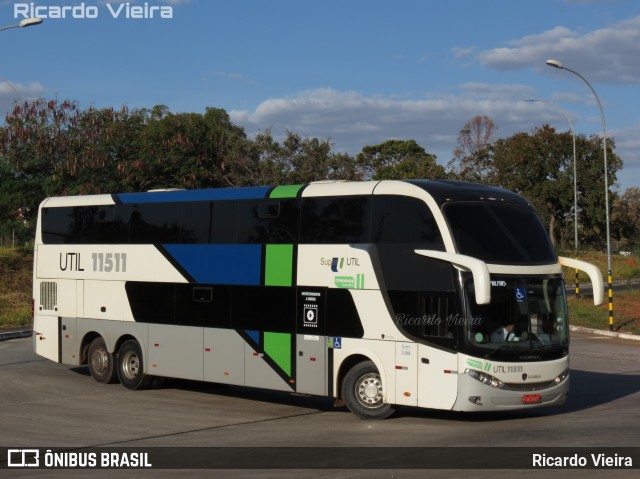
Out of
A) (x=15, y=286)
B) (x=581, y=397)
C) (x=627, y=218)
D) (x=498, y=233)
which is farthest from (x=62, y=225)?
(x=627, y=218)

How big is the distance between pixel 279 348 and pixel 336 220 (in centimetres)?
242

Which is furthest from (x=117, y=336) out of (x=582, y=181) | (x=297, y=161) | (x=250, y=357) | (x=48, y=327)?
(x=582, y=181)

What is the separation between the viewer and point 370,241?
14.8 m

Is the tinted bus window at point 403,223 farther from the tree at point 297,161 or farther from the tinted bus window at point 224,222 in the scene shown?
the tree at point 297,161

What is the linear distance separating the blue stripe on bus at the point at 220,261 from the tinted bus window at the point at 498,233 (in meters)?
3.87

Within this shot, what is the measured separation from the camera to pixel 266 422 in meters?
14.9

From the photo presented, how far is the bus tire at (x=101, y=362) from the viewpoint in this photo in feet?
63.7

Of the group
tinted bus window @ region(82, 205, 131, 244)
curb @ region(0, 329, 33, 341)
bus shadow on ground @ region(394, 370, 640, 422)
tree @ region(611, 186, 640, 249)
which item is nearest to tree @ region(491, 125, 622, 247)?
tree @ region(611, 186, 640, 249)

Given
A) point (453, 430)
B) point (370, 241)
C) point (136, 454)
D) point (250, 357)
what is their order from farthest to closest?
point (250, 357) < point (370, 241) < point (453, 430) < point (136, 454)

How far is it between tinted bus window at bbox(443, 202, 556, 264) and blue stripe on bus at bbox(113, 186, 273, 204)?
393 centimetres

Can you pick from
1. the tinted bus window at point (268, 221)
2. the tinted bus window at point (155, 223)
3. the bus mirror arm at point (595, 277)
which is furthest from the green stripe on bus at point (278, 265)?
the bus mirror arm at point (595, 277)

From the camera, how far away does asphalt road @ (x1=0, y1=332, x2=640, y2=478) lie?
40.3 feet

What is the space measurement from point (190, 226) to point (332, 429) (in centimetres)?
542

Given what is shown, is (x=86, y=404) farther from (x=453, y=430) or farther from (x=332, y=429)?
(x=453, y=430)
